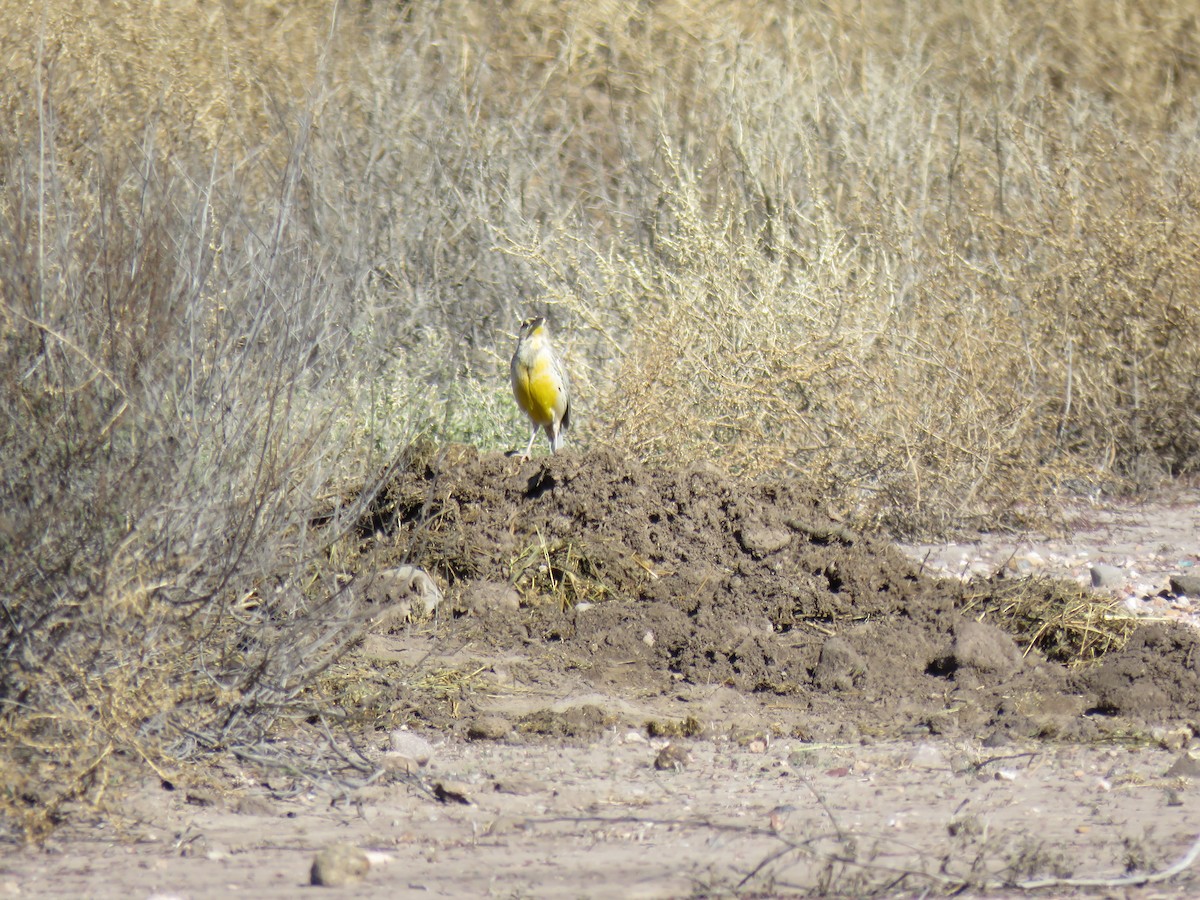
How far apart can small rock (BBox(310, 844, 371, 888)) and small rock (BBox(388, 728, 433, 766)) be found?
3.18ft

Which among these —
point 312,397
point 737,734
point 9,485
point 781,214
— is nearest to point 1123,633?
point 737,734

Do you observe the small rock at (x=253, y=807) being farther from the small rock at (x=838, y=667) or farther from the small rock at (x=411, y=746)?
the small rock at (x=838, y=667)

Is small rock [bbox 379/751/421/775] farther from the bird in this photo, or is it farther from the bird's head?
the bird's head

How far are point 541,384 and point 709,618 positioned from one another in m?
2.76

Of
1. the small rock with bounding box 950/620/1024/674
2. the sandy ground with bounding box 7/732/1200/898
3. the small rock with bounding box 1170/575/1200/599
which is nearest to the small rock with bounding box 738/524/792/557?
the small rock with bounding box 950/620/1024/674

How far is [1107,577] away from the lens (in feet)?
22.5

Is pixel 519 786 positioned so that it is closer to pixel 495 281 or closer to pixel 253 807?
pixel 253 807

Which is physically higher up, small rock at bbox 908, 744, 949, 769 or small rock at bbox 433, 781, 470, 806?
small rock at bbox 433, 781, 470, 806

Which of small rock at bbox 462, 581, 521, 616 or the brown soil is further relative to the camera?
small rock at bbox 462, 581, 521, 616

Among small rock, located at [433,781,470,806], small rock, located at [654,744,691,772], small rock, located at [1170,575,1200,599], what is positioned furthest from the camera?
small rock, located at [1170,575,1200,599]

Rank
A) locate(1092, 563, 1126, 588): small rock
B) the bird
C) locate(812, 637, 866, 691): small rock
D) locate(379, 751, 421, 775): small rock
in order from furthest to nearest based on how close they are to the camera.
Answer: the bird < locate(1092, 563, 1126, 588): small rock < locate(812, 637, 866, 691): small rock < locate(379, 751, 421, 775): small rock

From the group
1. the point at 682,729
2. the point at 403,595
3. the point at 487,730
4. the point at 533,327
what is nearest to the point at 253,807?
the point at 487,730

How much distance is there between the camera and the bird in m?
8.36

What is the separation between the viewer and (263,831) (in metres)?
4.09
